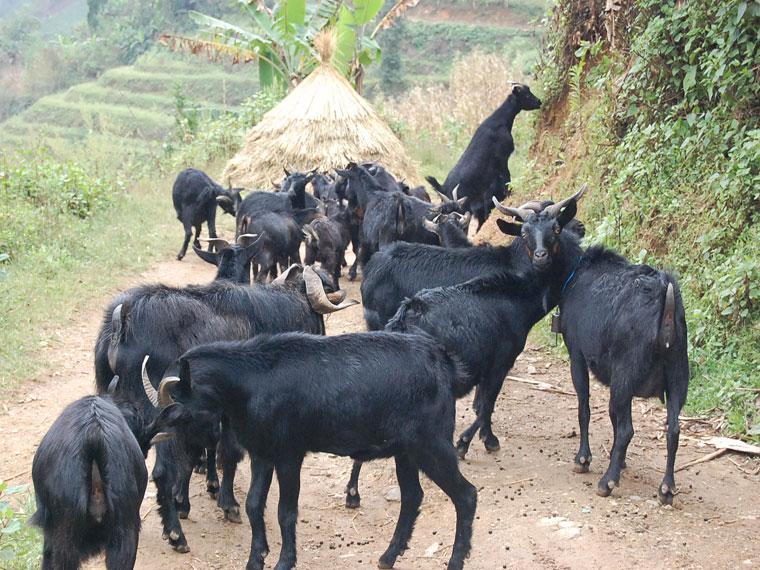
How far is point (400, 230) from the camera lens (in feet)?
33.1

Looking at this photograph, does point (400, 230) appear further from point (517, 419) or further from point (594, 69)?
point (594, 69)

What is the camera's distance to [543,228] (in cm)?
702

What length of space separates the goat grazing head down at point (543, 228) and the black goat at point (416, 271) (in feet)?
0.94

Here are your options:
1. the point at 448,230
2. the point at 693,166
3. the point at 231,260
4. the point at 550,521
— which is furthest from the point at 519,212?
the point at 693,166

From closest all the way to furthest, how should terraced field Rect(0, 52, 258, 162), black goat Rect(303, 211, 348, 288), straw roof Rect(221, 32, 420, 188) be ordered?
black goat Rect(303, 211, 348, 288), straw roof Rect(221, 32, 420, 188), terraced field Rect(0, 52, 258, 162)

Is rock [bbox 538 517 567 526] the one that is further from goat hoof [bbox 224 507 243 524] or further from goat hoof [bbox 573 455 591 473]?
goat hoof [bbox 224 507 243 524]

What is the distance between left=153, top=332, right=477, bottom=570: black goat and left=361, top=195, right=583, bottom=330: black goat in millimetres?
2238

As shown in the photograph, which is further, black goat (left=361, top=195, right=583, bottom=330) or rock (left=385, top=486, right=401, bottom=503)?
black goat (left=361, top=195, right=583, bottom=330)

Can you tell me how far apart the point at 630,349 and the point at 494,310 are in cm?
102

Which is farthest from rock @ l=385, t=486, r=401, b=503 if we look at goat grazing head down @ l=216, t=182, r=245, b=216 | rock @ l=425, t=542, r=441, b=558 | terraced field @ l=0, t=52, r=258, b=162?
terraced field @ l=0, t=52, r=258, b=162

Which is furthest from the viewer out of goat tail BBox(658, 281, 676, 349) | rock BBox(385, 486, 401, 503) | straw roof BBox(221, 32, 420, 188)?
straw roof BBox(221, 32, 420, 188)

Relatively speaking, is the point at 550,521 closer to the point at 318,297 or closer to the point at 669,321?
the point at 669,321

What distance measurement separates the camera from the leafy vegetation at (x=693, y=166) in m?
7.74

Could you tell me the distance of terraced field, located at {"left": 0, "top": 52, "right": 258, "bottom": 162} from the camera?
35.1 m
